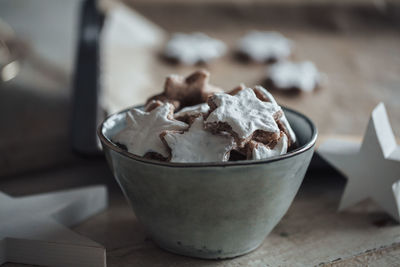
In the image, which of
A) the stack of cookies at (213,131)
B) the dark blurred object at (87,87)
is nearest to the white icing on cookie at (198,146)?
the stack of cookies at (213,131)

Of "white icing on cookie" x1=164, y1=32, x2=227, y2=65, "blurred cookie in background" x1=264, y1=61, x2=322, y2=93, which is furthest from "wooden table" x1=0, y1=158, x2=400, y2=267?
"white icing on cookie" x1=164, y1=32, x2=227, y2=65

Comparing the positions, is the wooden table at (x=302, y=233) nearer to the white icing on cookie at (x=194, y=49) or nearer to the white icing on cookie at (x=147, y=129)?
the white icing on cookie at (x=147, y=129)

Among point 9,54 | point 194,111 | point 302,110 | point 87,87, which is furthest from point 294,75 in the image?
point 9,54

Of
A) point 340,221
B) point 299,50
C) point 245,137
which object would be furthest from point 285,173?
point 299,50

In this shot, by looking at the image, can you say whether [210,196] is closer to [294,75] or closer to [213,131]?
[213,131]

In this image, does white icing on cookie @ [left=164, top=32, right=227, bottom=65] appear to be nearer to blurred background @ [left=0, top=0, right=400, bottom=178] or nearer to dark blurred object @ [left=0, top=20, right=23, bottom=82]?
blurred background @ [left=0, top=0, right=400, bottom=178]
